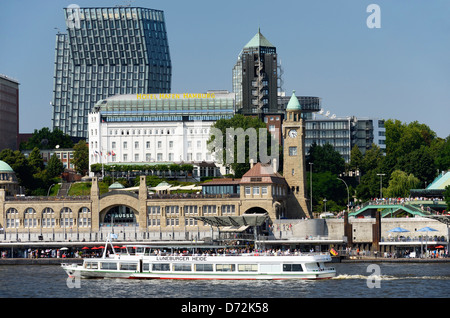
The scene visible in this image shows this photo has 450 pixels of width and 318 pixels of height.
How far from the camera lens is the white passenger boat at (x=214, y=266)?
99.9 meters

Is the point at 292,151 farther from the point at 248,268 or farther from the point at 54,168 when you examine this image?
the point at 248,268

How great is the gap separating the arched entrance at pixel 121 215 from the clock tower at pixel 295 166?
82.0 feet

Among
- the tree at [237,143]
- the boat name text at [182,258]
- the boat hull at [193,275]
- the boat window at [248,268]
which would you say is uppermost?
the tree at [237,143]

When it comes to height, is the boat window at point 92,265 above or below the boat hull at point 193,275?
above

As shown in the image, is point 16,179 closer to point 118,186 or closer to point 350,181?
point 118,186

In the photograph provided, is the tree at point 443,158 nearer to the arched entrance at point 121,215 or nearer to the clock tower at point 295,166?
the clock tower at point 295,166

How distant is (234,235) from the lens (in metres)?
134

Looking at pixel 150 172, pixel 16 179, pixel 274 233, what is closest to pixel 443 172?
pixel 274 233

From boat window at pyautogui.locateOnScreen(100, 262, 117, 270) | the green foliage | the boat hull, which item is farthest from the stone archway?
boat window at pyautogui.locateOnScreen(100, 262, 117, 270)

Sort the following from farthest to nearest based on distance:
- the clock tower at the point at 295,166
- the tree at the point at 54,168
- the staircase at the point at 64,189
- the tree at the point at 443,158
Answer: the tree at the point at 54,168
the staircase at the point at 64,189
the tree at the point at 443,158
the clock tower at the point at 295,166

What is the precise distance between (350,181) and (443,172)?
2910cm

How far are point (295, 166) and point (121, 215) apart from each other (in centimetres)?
2866

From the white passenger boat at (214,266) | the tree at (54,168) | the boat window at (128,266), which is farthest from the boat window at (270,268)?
the tree at (54,168)

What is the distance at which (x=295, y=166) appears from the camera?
15650 centimetres
